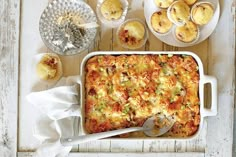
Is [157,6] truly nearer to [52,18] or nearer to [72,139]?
[52,18]

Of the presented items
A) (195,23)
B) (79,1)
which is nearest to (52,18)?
(79,1)

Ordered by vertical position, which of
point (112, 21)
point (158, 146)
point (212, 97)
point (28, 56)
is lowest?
point (158, 146)

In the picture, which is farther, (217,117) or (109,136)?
(217,117)

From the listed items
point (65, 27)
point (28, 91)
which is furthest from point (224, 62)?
point (28, 91)

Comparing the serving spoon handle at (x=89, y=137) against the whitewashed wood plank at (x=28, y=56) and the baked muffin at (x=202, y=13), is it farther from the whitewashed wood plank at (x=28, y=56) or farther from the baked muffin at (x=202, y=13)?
the baked muffin at (x=202, y=13)

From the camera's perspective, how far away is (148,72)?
126cm

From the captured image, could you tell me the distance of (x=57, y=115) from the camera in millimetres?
1288

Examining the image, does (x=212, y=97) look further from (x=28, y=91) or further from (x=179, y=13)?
(x=28, y=91)

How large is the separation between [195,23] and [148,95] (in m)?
0.24

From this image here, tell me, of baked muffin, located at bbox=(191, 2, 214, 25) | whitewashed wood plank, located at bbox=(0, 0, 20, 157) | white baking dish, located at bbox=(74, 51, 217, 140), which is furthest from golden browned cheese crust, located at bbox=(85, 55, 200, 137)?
whitewashed wood plank, located at bbox=(0, 0, 20, 157)

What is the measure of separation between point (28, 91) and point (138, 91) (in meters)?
0.32

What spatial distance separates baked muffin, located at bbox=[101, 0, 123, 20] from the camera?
4.22ft

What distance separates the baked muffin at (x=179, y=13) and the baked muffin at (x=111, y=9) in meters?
0.14

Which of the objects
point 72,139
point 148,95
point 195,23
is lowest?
point 72,139
